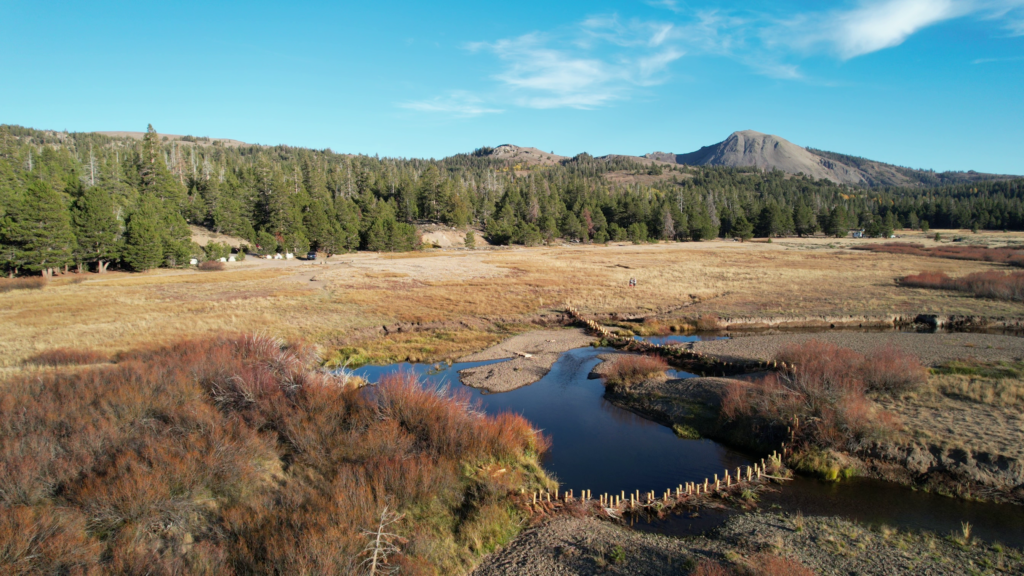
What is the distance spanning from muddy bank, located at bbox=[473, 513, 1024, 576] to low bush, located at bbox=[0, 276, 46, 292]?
59478 mm

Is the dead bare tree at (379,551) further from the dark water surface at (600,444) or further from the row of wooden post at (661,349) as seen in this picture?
the row of wooden post at (661,349)

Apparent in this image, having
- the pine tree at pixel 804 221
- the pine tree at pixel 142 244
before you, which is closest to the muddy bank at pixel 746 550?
the pine tree at pixel 142 244

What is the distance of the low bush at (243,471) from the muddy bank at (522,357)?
22.9 ft

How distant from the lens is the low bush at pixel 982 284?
3812 cm

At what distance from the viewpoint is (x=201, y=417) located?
1262 cm

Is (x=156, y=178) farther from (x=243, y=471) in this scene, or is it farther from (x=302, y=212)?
(x=243, y=471)

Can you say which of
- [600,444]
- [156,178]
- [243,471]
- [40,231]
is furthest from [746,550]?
[156,178]

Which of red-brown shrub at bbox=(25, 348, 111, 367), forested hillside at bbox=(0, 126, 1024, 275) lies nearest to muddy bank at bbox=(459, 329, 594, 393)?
red-brown shrub at bbox=(25, 348, 111, 367)

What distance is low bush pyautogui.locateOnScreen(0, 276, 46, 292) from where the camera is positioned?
45.5 meters

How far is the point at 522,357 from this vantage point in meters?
26.3

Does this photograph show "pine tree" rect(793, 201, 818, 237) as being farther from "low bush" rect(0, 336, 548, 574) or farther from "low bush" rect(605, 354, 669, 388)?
"low bush" rect(0, 336, 548, 574)

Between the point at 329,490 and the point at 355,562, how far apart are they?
2.61 metres

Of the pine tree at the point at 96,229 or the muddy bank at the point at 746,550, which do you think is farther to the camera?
the pine tree at the point at 96,229

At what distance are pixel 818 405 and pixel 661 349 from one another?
11.2 metres
